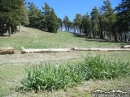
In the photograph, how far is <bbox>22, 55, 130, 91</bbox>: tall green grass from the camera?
5.65 meters

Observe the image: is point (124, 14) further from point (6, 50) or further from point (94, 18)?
point (94, 18)

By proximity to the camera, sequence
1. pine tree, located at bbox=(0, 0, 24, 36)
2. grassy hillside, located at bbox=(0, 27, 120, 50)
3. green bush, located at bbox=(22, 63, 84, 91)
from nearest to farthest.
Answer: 1. green bush, located at bbox=(22, 63, 84, 91)
2. grassy hillside, located at bbox=(0, 27, 120, 50)
3. pine tree, located at bbox=(0, 0, 24, 36)

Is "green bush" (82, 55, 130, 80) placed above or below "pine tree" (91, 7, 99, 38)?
below

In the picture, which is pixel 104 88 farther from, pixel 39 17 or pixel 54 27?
pixel 39 17

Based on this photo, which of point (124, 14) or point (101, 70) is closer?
point (101, 70)

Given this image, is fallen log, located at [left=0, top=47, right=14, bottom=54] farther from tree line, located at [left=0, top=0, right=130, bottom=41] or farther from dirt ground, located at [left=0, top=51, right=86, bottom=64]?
tree line, located at [left=0, top=0, right=130, bottom=41]

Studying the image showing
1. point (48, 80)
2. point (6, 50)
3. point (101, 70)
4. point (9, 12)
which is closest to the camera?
point (48, 80)

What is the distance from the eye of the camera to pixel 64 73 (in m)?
6.04

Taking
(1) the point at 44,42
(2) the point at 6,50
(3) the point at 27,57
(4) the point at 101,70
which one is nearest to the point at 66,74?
(4) the point at 101,70

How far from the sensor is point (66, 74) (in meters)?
6.11

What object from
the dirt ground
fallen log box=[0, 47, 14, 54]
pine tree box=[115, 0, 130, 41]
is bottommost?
the dirt ground

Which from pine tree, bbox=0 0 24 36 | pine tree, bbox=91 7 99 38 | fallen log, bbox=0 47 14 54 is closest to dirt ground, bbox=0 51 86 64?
fallen log, bbox=0 47 14 54

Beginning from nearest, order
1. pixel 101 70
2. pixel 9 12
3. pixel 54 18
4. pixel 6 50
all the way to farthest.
→ pixel 101 70, pixel 6 50, pixel 9 12, pixel 54 18

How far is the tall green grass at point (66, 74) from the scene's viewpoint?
5.65 meters
